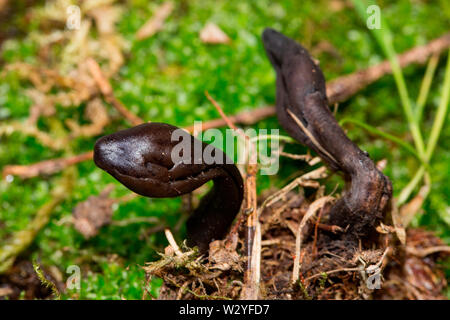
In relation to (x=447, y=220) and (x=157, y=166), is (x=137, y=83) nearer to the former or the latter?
(x=157, y=166)

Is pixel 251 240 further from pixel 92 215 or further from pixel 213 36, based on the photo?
pixel 213 36

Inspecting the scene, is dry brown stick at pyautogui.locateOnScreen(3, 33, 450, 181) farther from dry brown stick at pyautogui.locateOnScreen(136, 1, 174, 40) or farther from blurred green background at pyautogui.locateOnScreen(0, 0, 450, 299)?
dry brown stick at pyautogui.locateOnScreen(136, 1, 174, 40)

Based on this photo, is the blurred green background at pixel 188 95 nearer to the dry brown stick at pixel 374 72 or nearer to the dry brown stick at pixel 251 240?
the dry brown stick at pixel 374 72

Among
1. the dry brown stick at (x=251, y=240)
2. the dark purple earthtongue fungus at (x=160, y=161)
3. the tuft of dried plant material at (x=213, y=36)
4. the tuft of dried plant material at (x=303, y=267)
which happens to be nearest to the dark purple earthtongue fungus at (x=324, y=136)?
the tuft of dried plant material at (x=303, y=267)

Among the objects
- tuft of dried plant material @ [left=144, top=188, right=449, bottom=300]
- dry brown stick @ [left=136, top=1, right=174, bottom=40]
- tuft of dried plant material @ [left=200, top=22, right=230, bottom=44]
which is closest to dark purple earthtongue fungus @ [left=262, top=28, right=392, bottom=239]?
tuft of dried plant material @ [left=144, top=188, right=449, bottom=300]

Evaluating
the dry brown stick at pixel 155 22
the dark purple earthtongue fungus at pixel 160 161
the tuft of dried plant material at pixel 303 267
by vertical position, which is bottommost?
the tuft of dried plant material at pixel 303 267

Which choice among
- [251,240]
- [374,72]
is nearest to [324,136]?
[251,240]
